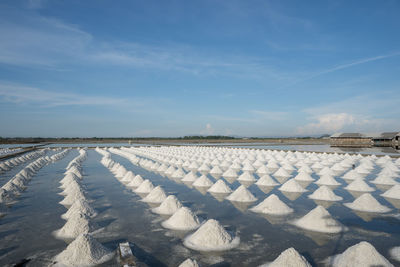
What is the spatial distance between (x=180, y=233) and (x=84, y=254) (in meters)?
2.09

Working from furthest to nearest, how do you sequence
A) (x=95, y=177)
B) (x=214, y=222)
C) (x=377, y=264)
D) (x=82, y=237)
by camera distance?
(x=95, y=177) < (x=214, y=222) < (x=82, y=237) < (x=377, y=264)

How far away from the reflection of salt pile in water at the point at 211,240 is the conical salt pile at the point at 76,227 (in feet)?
7.66

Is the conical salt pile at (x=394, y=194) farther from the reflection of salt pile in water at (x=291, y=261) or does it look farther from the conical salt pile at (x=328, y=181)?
the reflection of salt pile in water at (x=291, y=261)

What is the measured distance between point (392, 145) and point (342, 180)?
38403 millimetres

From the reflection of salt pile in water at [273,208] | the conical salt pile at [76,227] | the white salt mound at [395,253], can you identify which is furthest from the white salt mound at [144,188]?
the white salt mound at [395,253]

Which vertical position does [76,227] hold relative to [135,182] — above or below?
below

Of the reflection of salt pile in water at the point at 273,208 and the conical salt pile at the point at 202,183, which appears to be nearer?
the reflection of salt pile in water at the point at 273,208

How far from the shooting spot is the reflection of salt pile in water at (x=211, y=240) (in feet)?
17.5

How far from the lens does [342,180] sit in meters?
13.0

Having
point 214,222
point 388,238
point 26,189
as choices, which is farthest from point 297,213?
point 26,189

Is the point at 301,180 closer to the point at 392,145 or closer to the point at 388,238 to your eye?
the point at 388,238

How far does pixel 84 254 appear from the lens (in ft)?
15.6

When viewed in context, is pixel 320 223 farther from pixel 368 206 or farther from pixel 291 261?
pixel 368 206

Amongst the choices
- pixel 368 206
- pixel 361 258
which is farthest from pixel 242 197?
pixel 361 258
